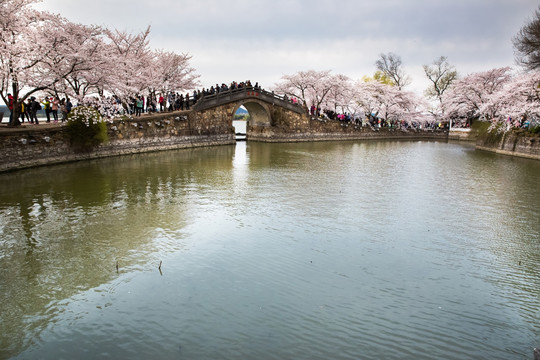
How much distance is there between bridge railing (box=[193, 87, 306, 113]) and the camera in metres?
31.2

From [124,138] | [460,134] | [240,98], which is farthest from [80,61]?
[460,134]

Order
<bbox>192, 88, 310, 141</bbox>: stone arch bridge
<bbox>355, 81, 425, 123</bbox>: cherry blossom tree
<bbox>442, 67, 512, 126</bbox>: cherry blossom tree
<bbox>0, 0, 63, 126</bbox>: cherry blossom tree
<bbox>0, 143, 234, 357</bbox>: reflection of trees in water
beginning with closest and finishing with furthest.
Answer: <bbox>0, 143, 234, 357</bbox>: reflection of trees in water
<bbox>0, 0, 63, 126</bbox>: cherry blossom tree
<bbox>192, 88, 310, 141</bbox>: stone arch bridge
<bbox>442, 67, 512, 126</bbox>: cherry blossom tree
<bbox>355, 81, 425, 123</bbox>: cherry blossom tree

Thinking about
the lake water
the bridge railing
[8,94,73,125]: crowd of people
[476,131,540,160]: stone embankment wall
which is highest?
the bridge railing

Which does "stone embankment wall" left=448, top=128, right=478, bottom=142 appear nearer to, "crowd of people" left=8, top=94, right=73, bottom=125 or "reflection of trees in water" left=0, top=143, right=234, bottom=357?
"reflection of trees in water" left=0, top=143, right=234, bottom=357

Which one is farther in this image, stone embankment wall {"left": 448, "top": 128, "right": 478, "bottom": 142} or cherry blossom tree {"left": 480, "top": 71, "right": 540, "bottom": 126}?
stone embankment wall {"left": 448, "top": 128, "right": 478, "bottom": 142}

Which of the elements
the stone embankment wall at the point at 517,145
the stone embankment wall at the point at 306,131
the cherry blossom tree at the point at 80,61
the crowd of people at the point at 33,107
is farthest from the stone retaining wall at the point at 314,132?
the crowd of people at the point at 33,107

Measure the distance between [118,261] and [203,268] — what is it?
1.87 metres

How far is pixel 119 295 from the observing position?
613 cm

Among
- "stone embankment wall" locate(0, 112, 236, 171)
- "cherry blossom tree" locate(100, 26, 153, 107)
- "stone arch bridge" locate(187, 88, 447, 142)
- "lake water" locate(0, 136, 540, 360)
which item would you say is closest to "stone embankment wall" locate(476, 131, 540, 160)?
"stone arch bridge" locate(187, 88, 447, 142)

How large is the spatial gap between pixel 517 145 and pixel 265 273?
32719 millimetres

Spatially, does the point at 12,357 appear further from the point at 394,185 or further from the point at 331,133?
the point at 331,133

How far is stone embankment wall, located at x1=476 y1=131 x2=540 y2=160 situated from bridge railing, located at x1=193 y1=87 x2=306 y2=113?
20013 mm

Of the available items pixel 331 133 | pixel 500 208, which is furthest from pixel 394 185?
pixel 331 133

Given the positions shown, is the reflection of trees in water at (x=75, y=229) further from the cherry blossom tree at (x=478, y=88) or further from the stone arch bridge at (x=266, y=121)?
the cherry blossom tree at (x=478, y=88)
